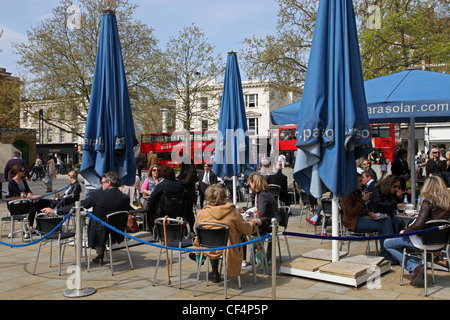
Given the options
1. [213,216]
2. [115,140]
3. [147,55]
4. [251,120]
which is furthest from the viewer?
[251,120]

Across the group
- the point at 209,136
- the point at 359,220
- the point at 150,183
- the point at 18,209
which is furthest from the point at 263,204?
the point at 209,136

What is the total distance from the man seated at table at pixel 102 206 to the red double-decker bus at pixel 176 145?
27.4 metres

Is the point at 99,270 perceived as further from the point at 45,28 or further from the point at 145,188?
the point at 45,28

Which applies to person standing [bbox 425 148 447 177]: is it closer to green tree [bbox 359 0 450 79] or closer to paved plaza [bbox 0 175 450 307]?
green tree [bbox 359 0 450 79]

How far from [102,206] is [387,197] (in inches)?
189

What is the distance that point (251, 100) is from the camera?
5784 cm

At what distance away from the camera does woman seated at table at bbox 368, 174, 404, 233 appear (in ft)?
22.6

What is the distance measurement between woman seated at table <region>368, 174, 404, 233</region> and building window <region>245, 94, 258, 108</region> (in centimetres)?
5086

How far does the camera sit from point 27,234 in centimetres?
890

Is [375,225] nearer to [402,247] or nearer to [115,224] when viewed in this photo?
[402,247]

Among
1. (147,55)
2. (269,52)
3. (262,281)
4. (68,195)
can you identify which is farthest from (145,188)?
(147,55)

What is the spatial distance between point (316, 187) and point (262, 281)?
1.50 metres

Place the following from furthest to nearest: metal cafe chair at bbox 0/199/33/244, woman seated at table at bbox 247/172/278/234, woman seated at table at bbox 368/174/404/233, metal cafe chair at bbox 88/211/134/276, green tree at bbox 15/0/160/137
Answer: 1. green tree at bbox 15/0/160/137
2. metal cafe chair at bbox 0/199/33/244
3. woman seated at table at bbox 368/174/404/233
4. woman seated at table at bbox 247/172/278/234
5. metal cafe chair at bbox 88/211/134/276

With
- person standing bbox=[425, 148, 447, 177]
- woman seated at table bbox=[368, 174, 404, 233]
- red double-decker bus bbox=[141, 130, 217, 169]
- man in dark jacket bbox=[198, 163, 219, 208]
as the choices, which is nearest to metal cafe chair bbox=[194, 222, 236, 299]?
woman seated at table bbox=[368, 174, 404, 233]
